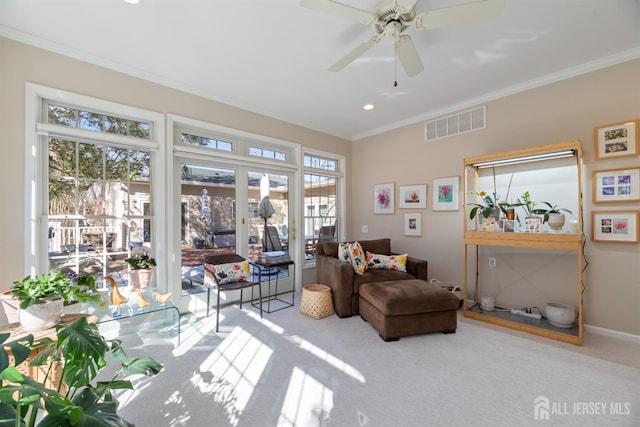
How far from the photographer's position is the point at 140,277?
2.56 m

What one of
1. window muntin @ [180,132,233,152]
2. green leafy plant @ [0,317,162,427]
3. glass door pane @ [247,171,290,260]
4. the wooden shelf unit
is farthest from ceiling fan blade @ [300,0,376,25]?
glass door pane @ [247,171,290,260]

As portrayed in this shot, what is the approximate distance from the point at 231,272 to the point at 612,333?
4.05m

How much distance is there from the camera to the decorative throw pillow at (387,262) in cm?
362

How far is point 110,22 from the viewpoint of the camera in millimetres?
2109

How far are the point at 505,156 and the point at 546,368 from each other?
6.94 feet

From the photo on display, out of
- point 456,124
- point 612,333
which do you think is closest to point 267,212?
point 456,124

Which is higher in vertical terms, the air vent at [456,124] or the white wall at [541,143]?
the air vent at [456,124]

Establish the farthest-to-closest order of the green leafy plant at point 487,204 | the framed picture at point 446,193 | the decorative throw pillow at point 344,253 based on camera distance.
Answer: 1. the framed picture at point 446,193
2. the decorative throw pillow at point 344,253
3. the green leafy plant at point 487,204

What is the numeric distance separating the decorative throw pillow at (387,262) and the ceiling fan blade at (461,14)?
273 cm

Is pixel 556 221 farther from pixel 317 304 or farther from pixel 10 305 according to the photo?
pixel 10 305

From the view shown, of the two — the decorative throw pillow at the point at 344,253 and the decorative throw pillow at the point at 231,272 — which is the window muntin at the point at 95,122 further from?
the decorative throw pillow at the point at 344,253

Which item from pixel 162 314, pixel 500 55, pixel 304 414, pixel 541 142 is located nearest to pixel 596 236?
pixel 541 142

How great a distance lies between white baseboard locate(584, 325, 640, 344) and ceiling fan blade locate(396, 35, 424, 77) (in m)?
3.19

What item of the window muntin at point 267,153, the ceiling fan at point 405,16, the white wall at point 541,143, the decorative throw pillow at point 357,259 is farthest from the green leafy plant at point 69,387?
the white wall at point 541,143
